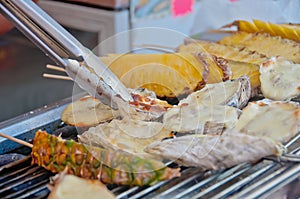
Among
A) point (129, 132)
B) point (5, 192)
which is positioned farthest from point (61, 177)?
point (129, 132)

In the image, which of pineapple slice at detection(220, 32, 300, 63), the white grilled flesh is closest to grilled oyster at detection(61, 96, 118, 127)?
the white grilled flesh

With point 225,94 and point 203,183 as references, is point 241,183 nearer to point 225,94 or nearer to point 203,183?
point 203,183

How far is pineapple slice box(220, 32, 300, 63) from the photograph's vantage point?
2.14 metres

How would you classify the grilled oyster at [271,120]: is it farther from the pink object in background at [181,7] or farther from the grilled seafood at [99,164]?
the pink object in background at [181,7]

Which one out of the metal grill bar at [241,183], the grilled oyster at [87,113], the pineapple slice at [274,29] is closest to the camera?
the metal grill bar at [241,183]

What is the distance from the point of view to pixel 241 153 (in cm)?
140

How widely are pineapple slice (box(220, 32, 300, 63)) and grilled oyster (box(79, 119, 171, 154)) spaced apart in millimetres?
816

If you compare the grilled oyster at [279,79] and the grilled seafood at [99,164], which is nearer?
the grilled seafood at [99,164]

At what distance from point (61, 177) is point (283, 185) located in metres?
0.57

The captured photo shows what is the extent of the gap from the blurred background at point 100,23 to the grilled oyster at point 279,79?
87 centimetres

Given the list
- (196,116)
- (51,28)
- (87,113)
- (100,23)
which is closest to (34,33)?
(51,28)

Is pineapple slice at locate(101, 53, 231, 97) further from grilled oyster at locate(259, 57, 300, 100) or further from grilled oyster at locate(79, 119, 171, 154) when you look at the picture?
grilled oyster at locate(79, 119, 171, 154)

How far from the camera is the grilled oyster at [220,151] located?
4.59ft

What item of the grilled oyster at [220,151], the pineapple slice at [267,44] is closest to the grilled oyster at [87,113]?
the grilled oyster at [220,151]
